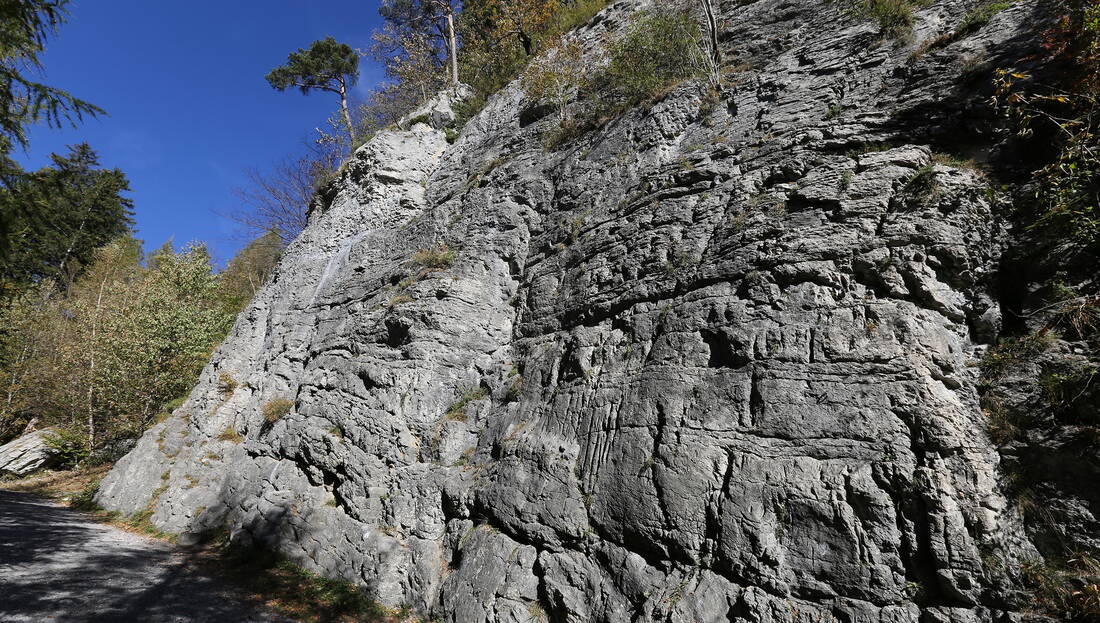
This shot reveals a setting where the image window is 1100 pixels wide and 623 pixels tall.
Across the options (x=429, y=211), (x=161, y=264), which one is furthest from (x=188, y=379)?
(x=429, y=211)

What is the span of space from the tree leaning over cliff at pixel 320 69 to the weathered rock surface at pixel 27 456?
1928cm

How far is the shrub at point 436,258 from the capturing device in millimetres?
11195

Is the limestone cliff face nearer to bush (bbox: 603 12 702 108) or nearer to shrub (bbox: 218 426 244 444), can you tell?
shrub (bbox: 218 426 244 444)

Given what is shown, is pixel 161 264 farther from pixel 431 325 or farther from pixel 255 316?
pixel 431 325

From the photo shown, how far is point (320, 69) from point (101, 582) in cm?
2637

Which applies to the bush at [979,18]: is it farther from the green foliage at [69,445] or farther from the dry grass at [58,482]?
the green foliage at [69,445]

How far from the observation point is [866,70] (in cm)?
854

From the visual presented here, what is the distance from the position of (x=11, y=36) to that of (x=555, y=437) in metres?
10.6

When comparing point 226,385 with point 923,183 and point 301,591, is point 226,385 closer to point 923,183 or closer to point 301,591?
point 301,591

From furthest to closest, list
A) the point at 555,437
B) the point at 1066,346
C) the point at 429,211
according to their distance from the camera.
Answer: the point at 429,211 → the point at 555,437 → the point at 1066,346

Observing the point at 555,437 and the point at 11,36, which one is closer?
the point at 11,36

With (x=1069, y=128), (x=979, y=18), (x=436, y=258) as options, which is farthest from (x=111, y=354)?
(x=979, y=18)

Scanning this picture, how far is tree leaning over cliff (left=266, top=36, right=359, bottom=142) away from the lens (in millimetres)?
25312

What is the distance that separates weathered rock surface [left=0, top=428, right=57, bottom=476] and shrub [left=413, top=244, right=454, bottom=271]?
64.0 ft
